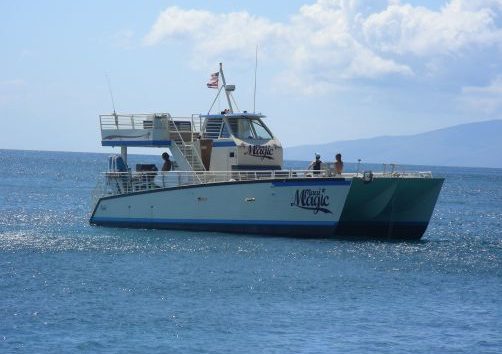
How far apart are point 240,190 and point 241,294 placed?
10408 millimetres

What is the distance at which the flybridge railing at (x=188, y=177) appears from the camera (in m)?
35.7

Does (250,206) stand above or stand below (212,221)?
above

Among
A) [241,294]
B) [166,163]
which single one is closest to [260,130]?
[166,163]

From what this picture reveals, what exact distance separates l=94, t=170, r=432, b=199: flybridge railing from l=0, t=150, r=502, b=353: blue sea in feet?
6.23

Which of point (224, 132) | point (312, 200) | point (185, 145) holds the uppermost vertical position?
point (224, 132)

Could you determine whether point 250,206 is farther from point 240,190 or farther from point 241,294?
point 241,294

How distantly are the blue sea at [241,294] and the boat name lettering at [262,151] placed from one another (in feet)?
11.7

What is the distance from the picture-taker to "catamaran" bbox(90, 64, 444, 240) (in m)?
35.3

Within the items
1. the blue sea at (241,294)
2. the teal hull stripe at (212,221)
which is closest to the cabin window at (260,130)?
the teal hull stripe at (212,221)

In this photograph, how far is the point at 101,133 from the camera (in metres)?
42.2

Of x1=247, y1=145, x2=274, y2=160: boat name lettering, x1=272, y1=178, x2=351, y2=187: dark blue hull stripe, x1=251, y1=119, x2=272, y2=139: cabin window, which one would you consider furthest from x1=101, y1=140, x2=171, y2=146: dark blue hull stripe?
x1=272, y1=178, x2=351, y2=187: dark blue hull stripe

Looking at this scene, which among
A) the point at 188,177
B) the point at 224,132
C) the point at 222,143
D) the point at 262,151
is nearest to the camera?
the point at 188,177

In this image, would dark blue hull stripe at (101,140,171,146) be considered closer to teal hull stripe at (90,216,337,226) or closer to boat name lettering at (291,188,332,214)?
teal hull stripe at (90,216,337,226)

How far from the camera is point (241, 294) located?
25.8 m
